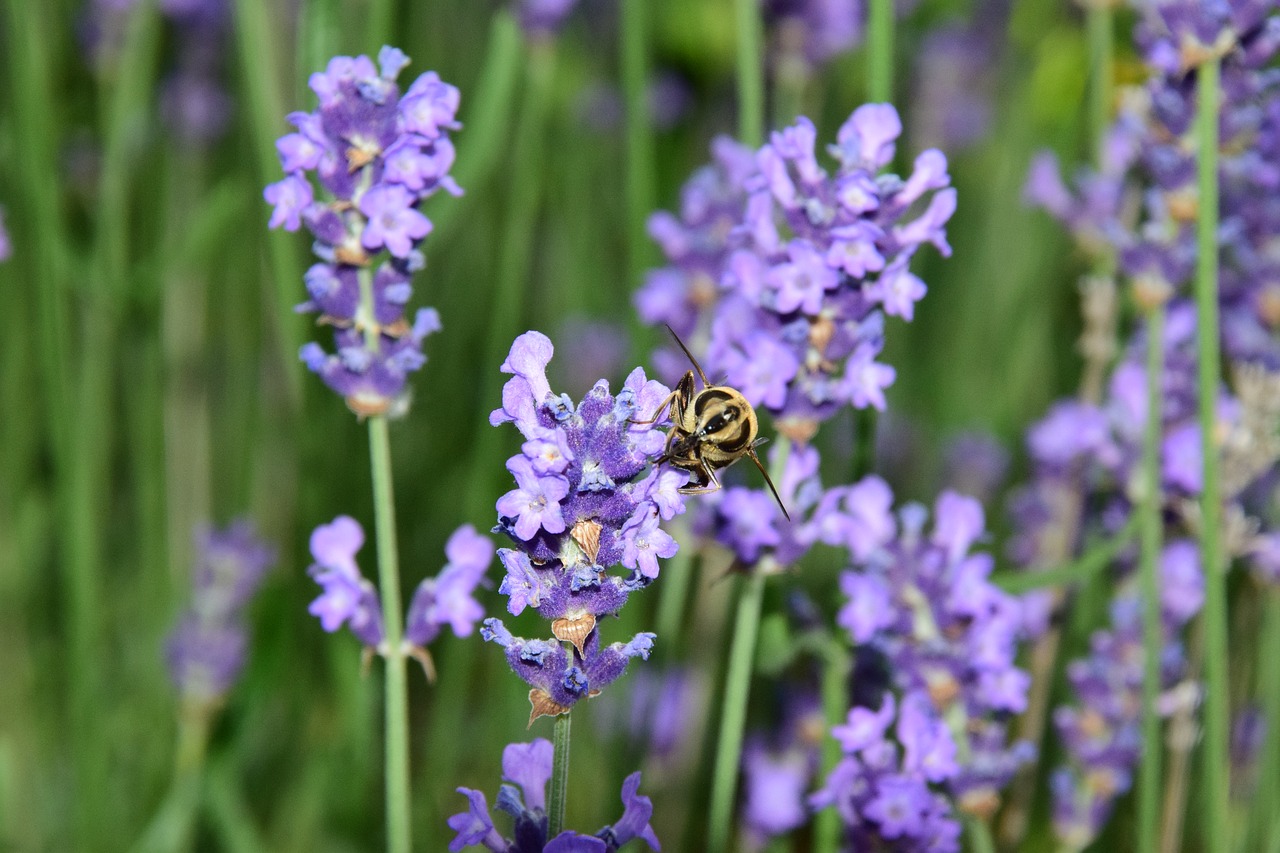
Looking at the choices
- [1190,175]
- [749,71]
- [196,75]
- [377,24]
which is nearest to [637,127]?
[749,71]

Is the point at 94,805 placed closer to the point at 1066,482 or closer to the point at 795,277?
the point at 795,277

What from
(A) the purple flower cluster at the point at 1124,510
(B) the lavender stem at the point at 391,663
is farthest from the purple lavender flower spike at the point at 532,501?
(A) the purple flower cluster at the point at 1124,510

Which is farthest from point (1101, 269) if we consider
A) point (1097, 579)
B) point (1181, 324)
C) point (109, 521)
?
point (109, 521)

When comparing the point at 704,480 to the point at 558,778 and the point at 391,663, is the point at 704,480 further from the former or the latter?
the point at 558,778

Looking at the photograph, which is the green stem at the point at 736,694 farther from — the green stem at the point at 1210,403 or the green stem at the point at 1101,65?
the green stem at the point at 1101,65

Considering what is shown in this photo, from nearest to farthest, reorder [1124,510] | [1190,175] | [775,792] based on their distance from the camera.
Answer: [1190,175]
[775,792]
[1124,510]
